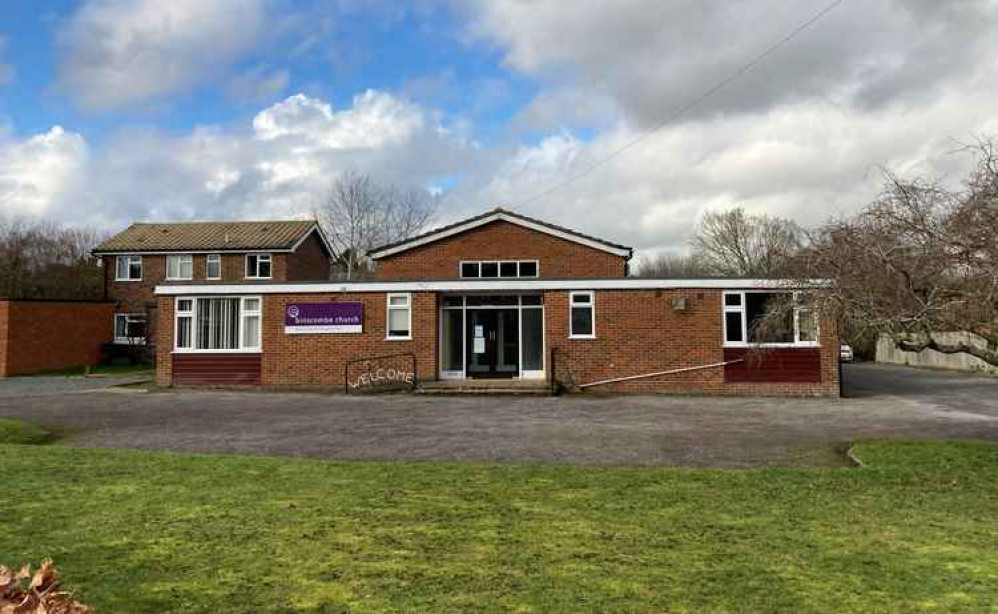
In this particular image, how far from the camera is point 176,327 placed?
2097cm

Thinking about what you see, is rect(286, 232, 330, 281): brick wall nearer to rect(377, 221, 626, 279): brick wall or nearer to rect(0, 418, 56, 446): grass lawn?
rect(377, 221, 626, 279): brick wall

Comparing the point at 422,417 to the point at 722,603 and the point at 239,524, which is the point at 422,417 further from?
the point at 722,603

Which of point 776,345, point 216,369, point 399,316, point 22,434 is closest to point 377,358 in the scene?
point 399,316

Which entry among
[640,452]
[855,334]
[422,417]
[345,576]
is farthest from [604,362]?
[345,576]

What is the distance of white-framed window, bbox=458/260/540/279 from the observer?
979 inches

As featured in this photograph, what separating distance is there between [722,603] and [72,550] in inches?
166

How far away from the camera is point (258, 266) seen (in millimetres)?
33875

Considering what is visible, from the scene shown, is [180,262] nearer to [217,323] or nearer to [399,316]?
[217,323]

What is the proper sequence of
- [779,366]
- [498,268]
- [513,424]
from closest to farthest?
1. [513,424]
2. [779,366]
3. [498,268]

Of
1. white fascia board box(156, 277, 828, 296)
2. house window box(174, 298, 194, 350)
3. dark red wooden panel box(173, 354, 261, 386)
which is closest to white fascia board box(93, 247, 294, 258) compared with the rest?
white fascia board box(156, 277, 828, 296)

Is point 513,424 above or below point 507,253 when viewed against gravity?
below

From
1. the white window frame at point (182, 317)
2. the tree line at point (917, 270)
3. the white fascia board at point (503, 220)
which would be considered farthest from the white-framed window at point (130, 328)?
the tree line at point (917, 270)

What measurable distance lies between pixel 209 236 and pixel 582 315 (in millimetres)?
22184

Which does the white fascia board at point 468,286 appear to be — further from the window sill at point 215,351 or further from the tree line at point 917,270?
the tree line at point 917,270
